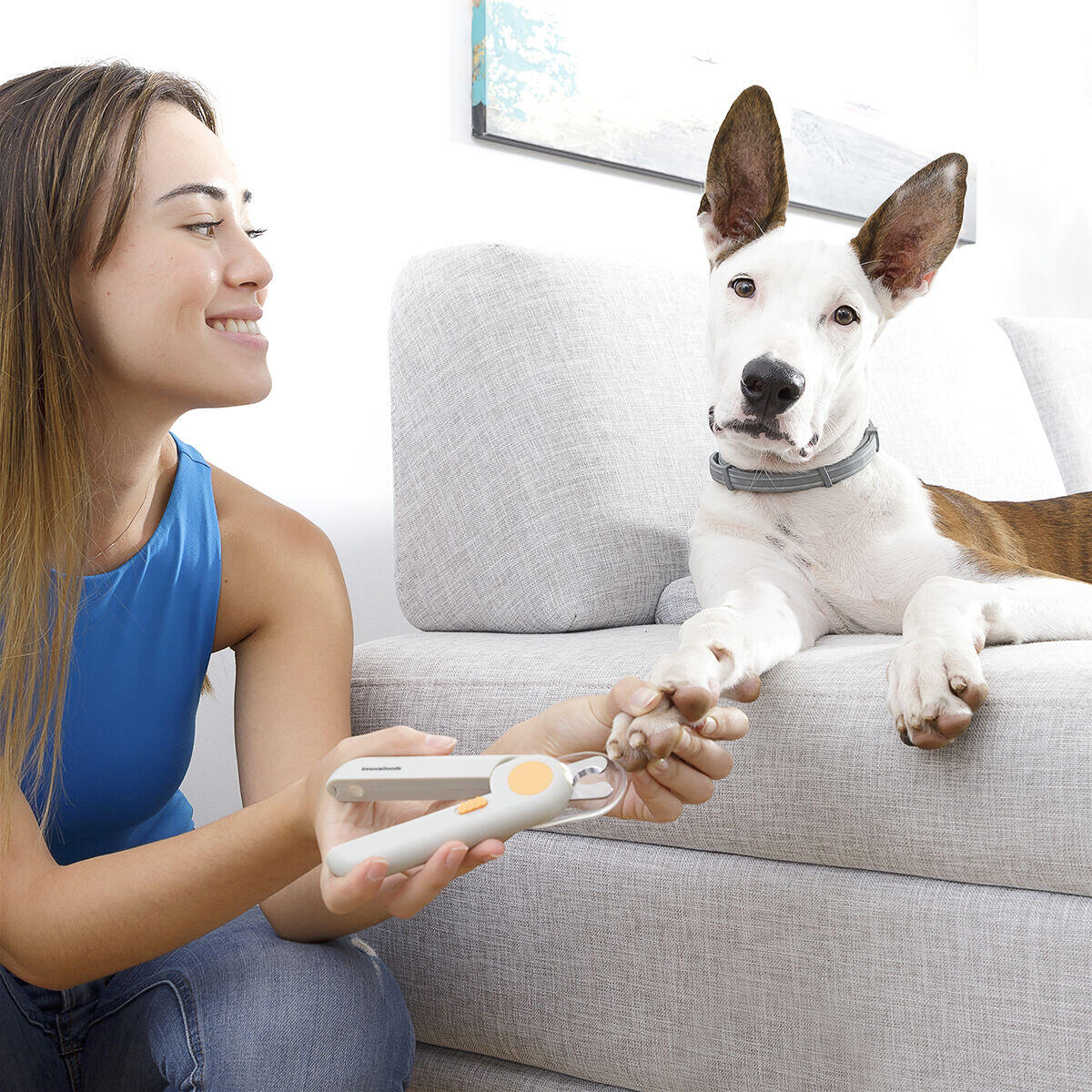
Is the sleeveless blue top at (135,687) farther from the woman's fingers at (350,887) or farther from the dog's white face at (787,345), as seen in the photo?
the dog's white face at (787,345)

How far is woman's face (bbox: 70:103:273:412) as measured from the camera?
1077 millimetres

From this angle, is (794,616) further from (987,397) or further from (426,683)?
(987,397)

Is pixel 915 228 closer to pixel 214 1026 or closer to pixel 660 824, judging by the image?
pixel 660 824

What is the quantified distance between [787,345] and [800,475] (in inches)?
7.9

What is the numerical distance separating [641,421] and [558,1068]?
0.89m

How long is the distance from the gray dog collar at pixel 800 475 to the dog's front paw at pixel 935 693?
0.47 m

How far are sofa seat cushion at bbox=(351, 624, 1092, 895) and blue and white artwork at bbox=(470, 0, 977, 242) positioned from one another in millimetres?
1597

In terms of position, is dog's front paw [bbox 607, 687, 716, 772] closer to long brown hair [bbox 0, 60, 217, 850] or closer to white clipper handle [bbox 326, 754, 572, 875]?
white clipper handle [bbox 326, 754, 572, 875]

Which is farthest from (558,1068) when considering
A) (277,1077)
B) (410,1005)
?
(277,1077)

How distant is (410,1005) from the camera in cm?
135

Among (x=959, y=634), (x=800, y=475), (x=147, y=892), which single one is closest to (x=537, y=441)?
(x=800, y=475)

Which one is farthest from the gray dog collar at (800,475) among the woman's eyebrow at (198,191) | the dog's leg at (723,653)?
the woman's eyebrow at (198,191)

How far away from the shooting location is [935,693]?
3.17ft

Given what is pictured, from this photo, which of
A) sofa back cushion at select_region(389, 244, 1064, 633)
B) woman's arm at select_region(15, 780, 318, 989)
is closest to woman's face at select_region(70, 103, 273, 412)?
woman's arm at select_region(15, 780, 318, 989)
